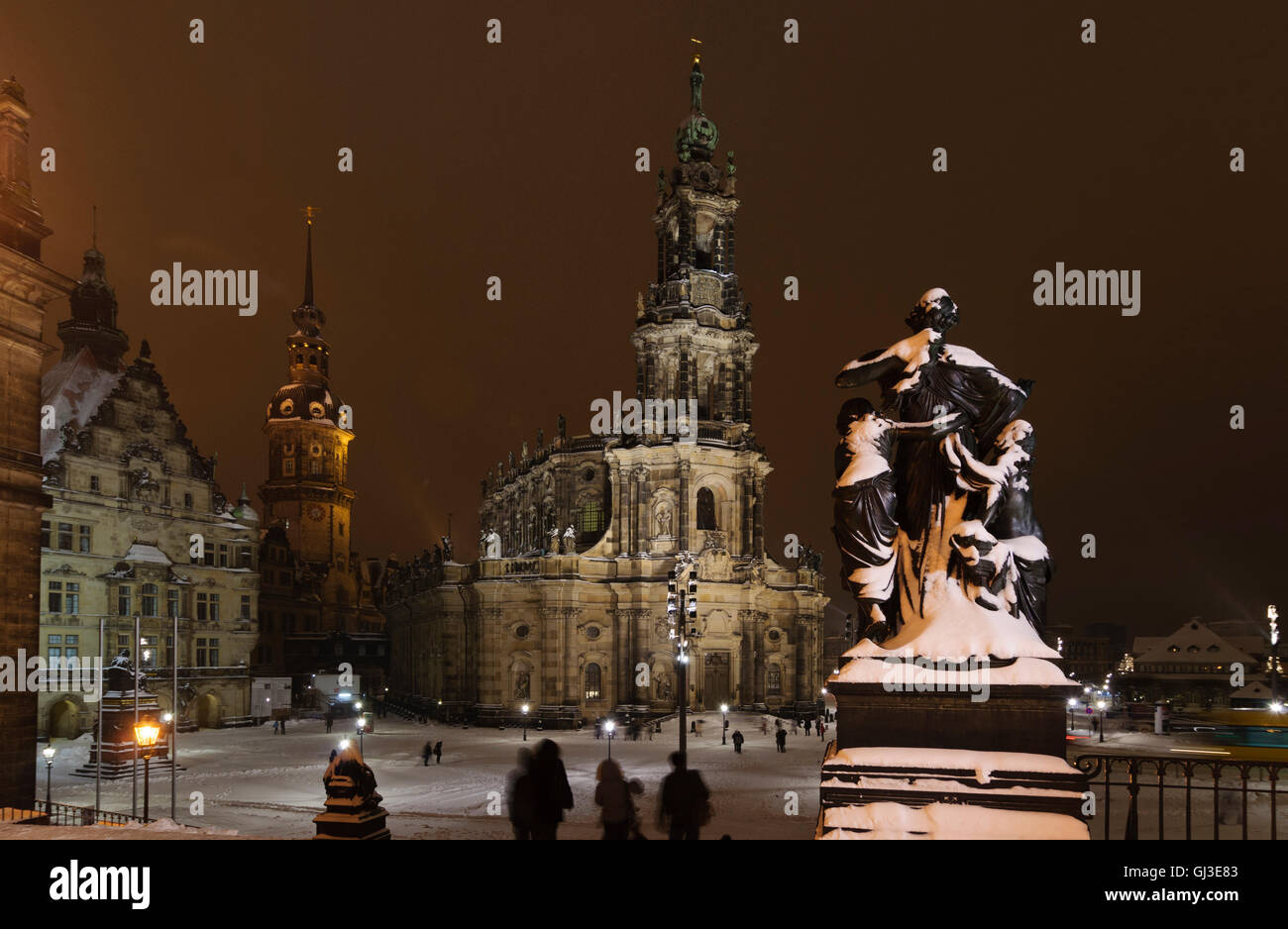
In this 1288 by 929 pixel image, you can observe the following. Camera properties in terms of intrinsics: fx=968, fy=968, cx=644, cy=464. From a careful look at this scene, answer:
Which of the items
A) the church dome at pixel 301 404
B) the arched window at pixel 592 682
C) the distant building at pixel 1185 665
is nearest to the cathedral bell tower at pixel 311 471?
the church dome at pixel 301 404

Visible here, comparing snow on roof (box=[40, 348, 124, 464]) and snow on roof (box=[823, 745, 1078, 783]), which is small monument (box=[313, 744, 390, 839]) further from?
snow on roof (box=[40, 348, 124, 464])

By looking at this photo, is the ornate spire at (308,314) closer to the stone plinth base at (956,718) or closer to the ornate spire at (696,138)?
the ornate spire at (696,138)

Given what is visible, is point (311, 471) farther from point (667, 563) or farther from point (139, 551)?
point (667, 563)

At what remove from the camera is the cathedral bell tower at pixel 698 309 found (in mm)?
59438

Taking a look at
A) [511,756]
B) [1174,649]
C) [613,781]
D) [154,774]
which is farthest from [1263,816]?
[1174,649]

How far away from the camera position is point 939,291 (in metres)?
8.35

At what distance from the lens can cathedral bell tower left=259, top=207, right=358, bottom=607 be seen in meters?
87.0

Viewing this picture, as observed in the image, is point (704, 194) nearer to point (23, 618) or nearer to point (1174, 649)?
point (23, 618)

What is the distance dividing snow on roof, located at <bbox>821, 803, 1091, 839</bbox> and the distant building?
100 metres

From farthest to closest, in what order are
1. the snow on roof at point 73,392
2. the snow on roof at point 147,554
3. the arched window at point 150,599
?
the arched window at point 150,599 → the snow on roof at point 147,554 → the snow on roof at point 73,392

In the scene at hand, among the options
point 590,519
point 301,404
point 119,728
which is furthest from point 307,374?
point 119,728

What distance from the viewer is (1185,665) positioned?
102 metres

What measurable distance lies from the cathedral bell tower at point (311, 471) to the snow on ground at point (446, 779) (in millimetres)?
37013

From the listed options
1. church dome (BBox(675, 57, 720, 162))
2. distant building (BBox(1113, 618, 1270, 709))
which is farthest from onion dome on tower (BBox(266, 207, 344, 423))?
distant building (BBox(1113, 618, 1270, 709))
